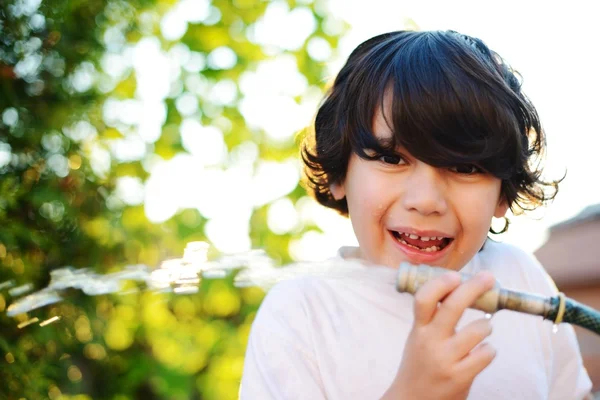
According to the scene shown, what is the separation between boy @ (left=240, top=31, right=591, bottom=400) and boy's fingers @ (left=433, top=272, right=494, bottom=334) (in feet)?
0.59

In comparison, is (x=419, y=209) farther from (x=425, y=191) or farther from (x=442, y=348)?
(x=442, y=348)

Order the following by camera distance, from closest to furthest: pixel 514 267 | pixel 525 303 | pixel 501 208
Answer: pixel 525 303 → pixel 501 208 → pixel 514 267

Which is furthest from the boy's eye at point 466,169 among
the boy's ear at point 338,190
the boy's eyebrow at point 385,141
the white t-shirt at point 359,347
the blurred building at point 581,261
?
the blurred building at point 581,261

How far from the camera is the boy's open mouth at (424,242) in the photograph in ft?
5.00

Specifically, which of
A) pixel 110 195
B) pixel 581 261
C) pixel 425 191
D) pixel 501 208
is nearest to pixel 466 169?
pixel 425 191

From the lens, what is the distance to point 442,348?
1239 mm

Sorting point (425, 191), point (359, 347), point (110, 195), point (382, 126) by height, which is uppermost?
point (382, 126)

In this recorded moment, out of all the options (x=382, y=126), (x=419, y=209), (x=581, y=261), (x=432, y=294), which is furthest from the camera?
(x=581, y=261)

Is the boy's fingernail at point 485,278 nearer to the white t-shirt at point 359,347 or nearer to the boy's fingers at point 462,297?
the boy's fingers at point 462,297

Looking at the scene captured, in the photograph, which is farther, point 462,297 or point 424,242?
point 424,242

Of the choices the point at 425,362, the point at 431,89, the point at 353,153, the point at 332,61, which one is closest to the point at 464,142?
the point at 431,89

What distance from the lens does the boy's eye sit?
4.98 feet

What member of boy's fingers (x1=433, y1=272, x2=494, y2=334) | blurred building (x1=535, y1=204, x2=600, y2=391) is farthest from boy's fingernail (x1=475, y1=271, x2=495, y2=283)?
blurred building (x1=535, y1=204, x2=600, y2=391)

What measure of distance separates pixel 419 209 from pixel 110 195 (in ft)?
5.05
